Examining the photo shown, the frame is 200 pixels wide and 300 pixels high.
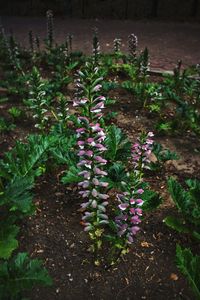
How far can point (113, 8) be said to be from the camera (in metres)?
13.9

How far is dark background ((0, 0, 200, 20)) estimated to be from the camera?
13.4m

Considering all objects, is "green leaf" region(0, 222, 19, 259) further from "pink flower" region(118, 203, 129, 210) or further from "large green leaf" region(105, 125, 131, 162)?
"large green leaf" region(105, 125, 131, 162)

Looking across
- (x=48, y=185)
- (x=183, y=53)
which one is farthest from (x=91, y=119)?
(x=183, y=53)

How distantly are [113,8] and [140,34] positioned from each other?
3.16 meters

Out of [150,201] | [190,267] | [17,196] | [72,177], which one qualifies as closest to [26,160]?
[72,177]

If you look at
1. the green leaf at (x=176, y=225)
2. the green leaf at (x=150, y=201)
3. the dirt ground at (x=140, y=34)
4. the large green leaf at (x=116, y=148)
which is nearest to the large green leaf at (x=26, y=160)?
the large green leaf at (x=116, y=148)

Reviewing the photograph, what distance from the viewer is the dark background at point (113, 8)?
43.9 feet

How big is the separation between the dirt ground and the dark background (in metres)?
0.53

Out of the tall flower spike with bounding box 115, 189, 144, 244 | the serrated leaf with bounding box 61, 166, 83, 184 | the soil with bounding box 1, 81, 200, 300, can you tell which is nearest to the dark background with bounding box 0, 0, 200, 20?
the soil with bounding box 1, 81, 200, 300

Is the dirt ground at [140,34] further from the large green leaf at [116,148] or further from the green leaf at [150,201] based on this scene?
the green leaf at [150,201]

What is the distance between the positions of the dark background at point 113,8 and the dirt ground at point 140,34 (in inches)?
21.0

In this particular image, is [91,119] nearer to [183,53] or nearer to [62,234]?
[62,234]

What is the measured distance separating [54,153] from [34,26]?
10.5m

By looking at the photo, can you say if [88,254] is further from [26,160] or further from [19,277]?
[26,160]
